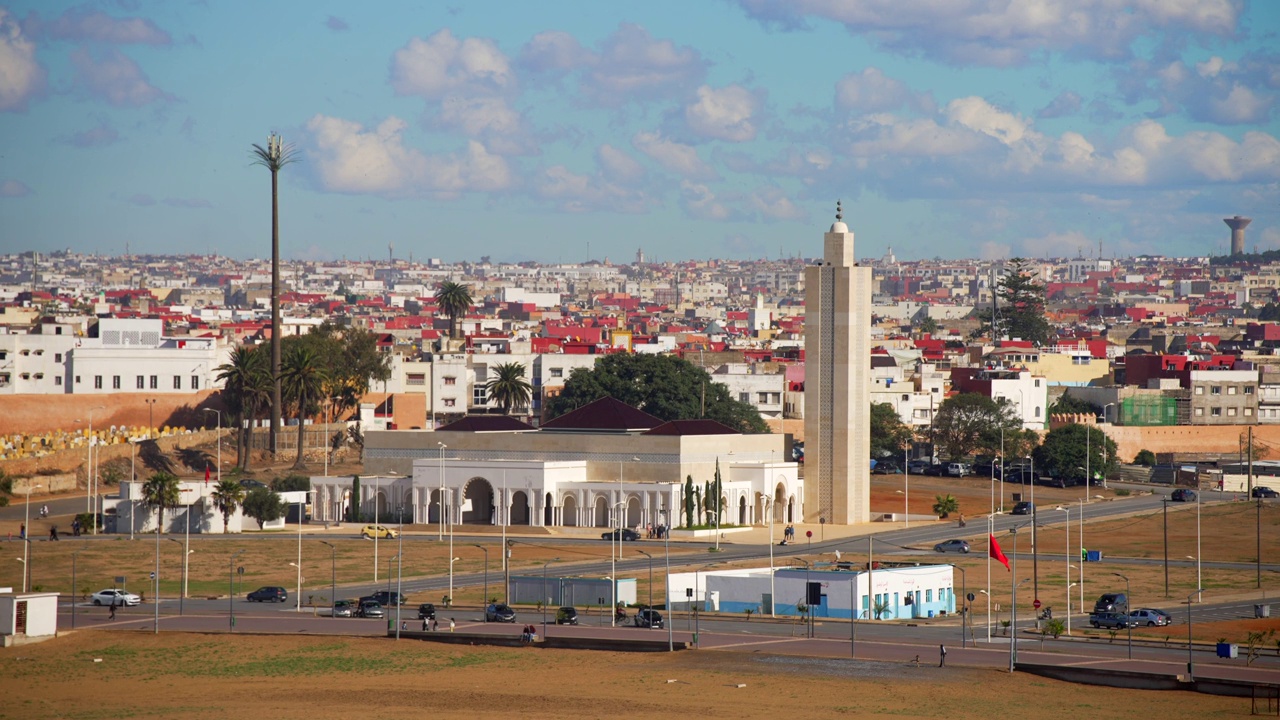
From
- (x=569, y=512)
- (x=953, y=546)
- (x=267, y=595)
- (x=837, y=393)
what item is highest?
(x=837, y=393)

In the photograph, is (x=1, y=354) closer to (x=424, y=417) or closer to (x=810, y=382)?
(x=424, y=417)

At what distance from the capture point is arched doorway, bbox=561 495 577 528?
385 feet

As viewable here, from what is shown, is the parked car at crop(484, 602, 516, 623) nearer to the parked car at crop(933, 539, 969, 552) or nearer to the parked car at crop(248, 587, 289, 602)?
the parked car at crop(248, 587, 289, 602)

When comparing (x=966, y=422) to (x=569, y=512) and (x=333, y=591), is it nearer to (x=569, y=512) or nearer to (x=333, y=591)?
(x=569, y=512)

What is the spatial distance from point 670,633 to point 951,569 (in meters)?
19.5

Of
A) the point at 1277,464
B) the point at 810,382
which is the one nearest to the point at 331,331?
the point at 810,382

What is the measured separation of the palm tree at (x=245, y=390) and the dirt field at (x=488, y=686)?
65.8 meters

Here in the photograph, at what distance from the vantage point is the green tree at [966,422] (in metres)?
146

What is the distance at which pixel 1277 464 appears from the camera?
13675 cm

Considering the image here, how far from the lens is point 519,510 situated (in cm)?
11975

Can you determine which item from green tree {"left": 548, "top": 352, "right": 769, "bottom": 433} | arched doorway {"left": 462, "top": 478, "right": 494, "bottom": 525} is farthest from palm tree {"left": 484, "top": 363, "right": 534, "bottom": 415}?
arched doorway {"left": 462, "top": 478, "right": 494, "bottom": 525}

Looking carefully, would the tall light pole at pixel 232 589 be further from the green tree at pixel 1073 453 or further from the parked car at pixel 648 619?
the green tree at pixel 1073 453

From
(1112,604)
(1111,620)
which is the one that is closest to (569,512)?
(1112,604)

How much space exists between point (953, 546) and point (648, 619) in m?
29.0
